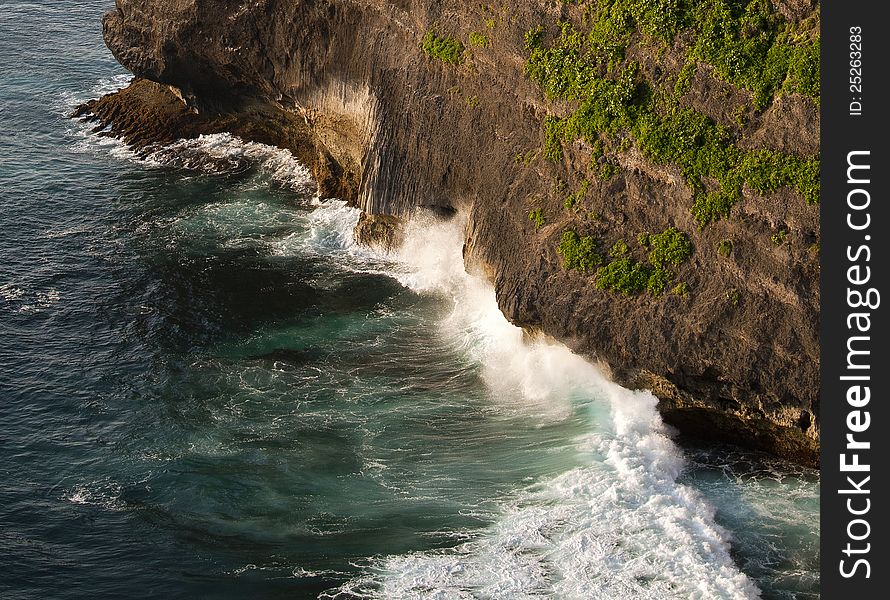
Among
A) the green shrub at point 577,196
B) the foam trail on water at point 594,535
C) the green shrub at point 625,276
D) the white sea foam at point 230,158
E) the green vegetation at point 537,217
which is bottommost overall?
the foam trail on water at point 594,535

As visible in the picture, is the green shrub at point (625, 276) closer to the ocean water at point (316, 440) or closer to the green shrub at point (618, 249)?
the green shrub at point (618, 249)

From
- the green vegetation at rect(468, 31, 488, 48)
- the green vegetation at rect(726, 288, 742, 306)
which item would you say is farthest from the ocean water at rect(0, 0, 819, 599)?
the green vegetation at rect(468, 31, 488, 48)

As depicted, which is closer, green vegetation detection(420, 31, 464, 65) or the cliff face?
the cliff face

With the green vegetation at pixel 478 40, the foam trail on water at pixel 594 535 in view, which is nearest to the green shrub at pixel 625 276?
the foam trail on water at pixel 594 535

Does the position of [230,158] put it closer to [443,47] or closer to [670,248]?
[443,47]

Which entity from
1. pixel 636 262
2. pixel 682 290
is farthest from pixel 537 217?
pixel 682 290

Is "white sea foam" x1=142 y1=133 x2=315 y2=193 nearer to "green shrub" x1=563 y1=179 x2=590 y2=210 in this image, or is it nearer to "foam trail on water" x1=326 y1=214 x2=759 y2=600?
"green shrub" x1=563 y1=179 x2=590 y2=210

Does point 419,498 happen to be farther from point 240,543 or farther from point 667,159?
point 667,159
